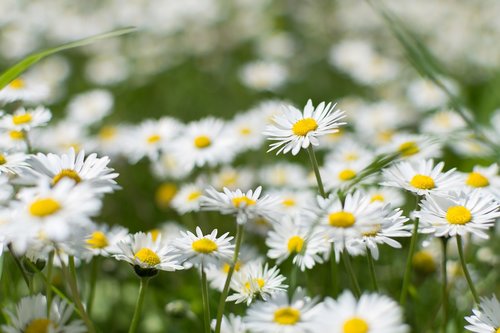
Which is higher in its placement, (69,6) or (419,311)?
(69,6)

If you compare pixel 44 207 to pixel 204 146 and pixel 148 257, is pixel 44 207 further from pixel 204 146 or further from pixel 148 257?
pixel 204 146

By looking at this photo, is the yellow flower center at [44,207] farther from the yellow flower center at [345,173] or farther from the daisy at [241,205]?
the yellow flower center at [345,173]

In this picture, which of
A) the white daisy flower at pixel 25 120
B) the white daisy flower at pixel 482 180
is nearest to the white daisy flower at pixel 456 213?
the white daisy flower at pixel 482 180

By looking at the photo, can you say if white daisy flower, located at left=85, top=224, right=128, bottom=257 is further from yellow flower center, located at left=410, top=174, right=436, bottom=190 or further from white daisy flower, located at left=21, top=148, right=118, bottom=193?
yellow flower center, located at left=410, top=174, right=436, bottom=190

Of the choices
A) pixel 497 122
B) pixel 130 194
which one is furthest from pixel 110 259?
pixel 497 122

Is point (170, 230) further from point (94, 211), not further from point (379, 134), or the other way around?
point (94, 211)

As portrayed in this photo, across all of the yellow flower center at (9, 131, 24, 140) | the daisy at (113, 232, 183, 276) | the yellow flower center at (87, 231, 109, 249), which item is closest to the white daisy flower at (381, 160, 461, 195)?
the daisy at (113, 232, 183, 276)
